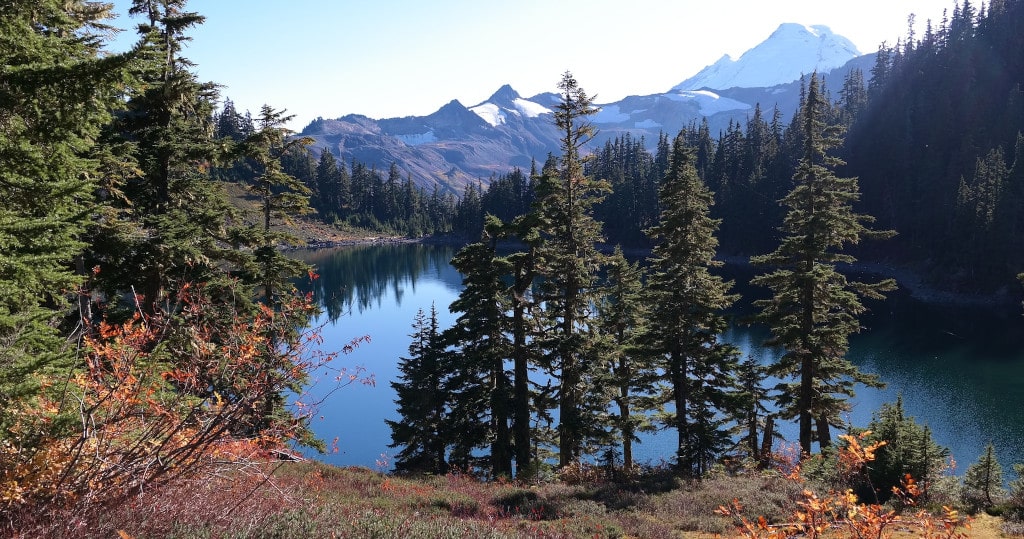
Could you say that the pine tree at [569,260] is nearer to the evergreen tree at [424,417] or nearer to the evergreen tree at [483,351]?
the evergreen tree at [483,351]

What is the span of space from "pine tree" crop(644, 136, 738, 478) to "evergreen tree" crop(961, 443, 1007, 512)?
767 centimetres

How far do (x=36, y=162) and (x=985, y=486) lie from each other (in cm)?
2109

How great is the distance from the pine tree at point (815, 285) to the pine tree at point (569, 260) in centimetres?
700

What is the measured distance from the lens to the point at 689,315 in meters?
20.9

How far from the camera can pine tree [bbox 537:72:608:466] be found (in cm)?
2092

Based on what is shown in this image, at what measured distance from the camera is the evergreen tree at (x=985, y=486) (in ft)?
41.7

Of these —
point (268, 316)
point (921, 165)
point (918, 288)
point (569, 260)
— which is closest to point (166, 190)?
point (268, 316)

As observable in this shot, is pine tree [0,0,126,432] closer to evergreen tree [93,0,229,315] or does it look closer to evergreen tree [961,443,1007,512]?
evergreen tree [93,0,229,315]

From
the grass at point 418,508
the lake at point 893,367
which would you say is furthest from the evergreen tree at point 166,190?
the grass at point 418,508

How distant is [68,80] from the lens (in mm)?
7387

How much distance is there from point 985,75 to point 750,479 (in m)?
128

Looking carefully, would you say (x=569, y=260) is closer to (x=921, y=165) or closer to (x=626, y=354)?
(x=626, y=354)

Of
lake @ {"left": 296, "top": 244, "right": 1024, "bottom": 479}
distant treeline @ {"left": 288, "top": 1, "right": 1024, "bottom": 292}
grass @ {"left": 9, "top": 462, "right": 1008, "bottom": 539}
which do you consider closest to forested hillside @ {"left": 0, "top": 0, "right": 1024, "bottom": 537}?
grass @ {"left": 9, "top": 462, "right": 1008, "bottom": 539}

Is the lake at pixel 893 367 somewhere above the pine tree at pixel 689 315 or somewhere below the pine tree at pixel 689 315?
below
